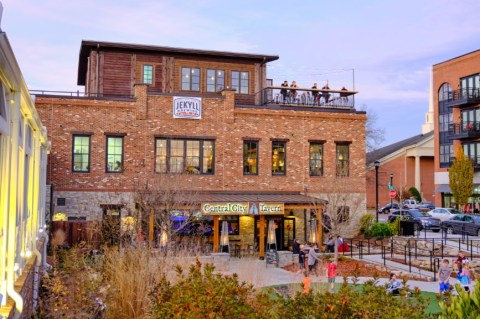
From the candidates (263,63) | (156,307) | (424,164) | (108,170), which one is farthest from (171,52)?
(424,164)

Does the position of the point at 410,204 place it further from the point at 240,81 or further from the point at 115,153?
the point at 115,153

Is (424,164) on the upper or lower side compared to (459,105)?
lower

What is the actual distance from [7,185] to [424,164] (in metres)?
67.8

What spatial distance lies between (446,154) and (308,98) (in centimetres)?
3030

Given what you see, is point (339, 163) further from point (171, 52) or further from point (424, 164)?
point (424, 164)

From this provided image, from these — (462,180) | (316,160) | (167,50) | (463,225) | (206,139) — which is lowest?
(463,225)

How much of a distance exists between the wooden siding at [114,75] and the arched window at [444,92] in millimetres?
36844

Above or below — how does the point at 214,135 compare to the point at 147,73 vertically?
below

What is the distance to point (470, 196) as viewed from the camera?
165 feet

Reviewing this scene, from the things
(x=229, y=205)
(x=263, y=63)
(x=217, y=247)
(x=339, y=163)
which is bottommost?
(x=217, y=247)

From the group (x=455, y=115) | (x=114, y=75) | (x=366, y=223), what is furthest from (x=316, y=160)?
(x=455, y=115)

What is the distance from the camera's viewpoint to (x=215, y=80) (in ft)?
111

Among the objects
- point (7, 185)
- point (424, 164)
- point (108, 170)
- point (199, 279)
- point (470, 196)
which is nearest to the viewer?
point (7, 185)

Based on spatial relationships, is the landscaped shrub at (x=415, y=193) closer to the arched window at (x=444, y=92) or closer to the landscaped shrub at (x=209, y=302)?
the arched window at (x=444, y=92)
